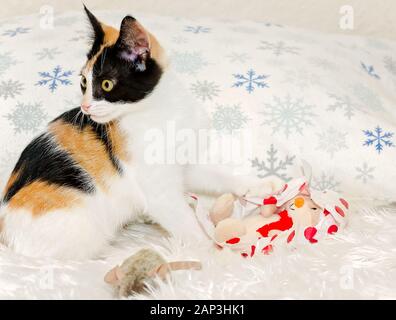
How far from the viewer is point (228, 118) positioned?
1.37 metres

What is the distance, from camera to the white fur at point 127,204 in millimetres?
1121

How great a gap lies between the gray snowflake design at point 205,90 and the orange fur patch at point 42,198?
390 millimetres

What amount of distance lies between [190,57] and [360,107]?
424mm

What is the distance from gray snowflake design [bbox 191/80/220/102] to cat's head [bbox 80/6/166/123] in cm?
23

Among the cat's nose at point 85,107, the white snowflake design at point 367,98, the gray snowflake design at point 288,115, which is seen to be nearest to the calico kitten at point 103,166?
the cat's nose at point 85,107

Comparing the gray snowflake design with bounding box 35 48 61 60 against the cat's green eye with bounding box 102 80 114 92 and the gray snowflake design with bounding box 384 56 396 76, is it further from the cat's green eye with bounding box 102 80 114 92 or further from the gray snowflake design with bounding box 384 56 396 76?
the gray snowflake design with bounding box 384 56 396 76

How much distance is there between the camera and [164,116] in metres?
1.22

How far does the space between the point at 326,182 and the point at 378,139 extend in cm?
15

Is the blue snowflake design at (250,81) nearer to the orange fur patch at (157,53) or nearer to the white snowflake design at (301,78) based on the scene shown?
the white snowflake design at (301,78)

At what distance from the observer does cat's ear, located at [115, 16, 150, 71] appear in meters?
1.10
